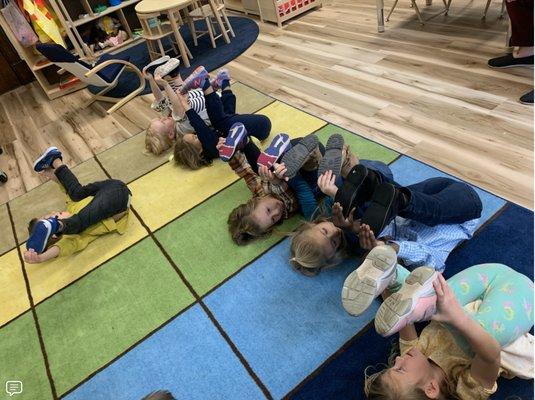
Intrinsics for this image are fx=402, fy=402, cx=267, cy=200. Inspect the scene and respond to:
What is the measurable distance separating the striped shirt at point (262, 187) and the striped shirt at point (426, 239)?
20.2 inches

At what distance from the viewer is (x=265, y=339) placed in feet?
5.14

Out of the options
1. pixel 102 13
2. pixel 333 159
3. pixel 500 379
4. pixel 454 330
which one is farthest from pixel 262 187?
pixel 102 13

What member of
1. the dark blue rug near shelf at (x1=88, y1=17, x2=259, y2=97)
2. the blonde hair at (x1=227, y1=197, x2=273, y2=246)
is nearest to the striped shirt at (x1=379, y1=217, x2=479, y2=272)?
the blonde hair at (x1=227, y1=197, x2=273, y2=246)

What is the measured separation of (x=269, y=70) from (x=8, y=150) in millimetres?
2359

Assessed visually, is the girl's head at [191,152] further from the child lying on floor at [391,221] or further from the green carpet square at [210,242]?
the child lying on floor at [391,221]

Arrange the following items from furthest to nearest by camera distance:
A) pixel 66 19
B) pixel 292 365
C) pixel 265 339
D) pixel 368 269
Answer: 1. pixel 66 19
2. pixel 265 339
3. pixel 292 365
4. pixel 368 269

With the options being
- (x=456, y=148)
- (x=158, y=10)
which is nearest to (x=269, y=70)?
(x=158, y=10)

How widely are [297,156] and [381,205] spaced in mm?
569

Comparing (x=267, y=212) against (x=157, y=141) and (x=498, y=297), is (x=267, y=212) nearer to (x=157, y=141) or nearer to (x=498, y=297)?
(x=498, y=297)

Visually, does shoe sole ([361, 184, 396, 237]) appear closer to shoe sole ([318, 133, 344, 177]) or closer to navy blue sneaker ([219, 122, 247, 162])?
shoe sole ([318, 133, 344, 177])

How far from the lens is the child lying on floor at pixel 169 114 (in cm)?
256

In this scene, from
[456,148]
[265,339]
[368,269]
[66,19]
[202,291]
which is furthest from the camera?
[66,19]

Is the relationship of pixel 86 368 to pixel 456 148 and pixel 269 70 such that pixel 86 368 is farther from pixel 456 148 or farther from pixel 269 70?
pixel 269 70

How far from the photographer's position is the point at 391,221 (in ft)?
5.03
